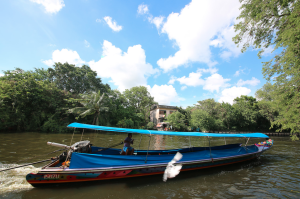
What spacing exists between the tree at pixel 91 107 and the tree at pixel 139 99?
49.6 ft

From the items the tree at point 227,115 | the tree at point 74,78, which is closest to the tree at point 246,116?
the tree at point 227,115

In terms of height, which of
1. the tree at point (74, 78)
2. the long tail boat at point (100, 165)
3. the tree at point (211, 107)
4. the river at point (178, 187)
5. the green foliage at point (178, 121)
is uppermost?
the tree at point (74, 78)

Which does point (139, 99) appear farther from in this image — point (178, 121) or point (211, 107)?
point (211, 107)

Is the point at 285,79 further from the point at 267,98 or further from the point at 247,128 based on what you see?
the point at 267,98

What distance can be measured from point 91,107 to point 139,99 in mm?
19417

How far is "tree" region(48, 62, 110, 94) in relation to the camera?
2755 cm

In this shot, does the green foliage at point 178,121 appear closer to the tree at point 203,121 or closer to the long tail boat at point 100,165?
the tree at point 203,121

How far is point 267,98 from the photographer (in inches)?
1372

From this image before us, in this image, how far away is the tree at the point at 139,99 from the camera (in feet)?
126

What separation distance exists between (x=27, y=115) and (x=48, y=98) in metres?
3.54

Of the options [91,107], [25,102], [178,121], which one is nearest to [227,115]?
[178,121]

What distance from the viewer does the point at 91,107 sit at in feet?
71.7

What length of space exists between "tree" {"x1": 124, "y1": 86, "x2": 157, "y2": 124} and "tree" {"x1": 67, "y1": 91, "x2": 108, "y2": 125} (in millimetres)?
15130

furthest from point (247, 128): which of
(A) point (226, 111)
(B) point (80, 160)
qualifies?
(B) point (80, 160)
